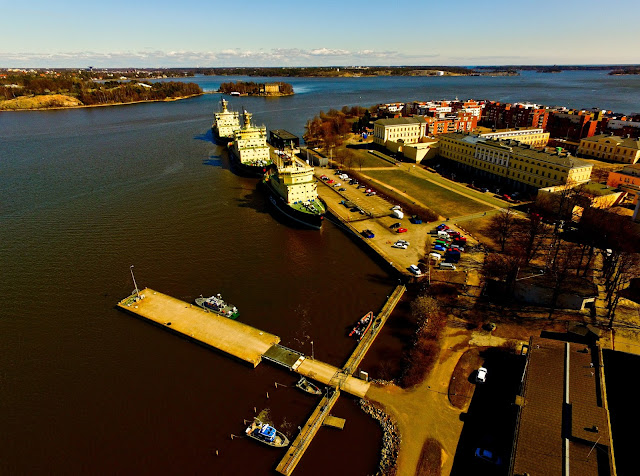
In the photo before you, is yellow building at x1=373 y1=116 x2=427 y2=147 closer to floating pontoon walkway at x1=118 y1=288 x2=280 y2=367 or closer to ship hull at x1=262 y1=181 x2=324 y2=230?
ship hull at x1=262 y1=181 x2=324 y2=230

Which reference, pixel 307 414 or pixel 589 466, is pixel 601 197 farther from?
pixel 307 414

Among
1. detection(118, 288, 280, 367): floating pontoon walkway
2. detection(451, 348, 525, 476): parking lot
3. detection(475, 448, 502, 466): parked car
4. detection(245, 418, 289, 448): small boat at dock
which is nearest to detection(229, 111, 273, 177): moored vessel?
detection(118, 288, 280, 367): floating pontoon walkway

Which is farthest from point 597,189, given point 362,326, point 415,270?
point 362,326

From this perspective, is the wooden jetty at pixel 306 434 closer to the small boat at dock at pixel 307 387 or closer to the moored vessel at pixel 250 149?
the small boat at dock at pixel 307 387

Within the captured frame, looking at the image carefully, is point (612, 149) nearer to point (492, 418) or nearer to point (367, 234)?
point (367, 234)

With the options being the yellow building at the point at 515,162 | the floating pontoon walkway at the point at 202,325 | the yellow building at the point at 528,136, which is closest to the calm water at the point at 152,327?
→ the floating pontoon walkway at the point at 202,325
